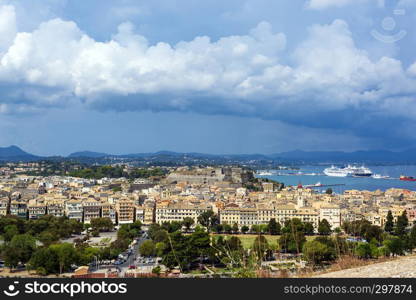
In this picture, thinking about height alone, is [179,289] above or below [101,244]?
above

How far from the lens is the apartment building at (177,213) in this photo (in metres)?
18.6

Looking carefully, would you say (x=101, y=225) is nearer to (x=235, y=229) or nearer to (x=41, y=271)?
(x=235, y=229)

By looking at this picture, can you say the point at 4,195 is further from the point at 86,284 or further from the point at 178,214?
the point at 86,284

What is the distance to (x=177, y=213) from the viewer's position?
61.2 ft

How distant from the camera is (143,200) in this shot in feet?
71.3

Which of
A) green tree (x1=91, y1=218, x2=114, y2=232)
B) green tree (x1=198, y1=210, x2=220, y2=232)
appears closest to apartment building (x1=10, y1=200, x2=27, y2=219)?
green tree (x1=91, y1=218, x2=114, y2=232)

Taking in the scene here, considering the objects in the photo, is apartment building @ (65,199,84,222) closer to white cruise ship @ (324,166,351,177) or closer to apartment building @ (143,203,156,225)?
apartment building @ (143,203,156,225)

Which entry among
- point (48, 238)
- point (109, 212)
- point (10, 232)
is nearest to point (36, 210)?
point (109, 212)

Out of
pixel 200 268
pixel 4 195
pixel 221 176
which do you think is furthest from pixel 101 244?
pixel 221 176

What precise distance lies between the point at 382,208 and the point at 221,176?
18.8 metres

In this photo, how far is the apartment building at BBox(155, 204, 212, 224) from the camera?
18.6m

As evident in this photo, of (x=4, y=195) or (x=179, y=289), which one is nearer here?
(x=179, y=289)

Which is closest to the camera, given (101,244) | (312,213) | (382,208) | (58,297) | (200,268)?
(58,297)

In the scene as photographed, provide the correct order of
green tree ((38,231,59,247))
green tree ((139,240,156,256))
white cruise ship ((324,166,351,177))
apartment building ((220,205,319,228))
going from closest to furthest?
green tree ((139,240,156,256)) < green tree ((38,231,59,247)) < apartment building ((220,205,319,228)) < white cruise ship ((324,166,351,177))
